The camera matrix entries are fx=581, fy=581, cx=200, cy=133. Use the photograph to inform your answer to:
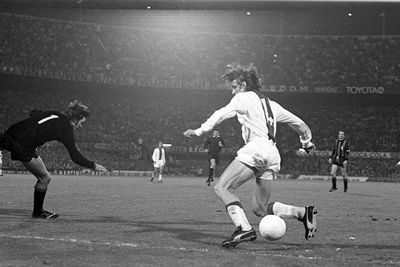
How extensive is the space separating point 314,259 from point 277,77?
41.2 m

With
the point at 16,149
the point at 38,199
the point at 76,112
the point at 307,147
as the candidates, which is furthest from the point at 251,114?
the point at 38,199

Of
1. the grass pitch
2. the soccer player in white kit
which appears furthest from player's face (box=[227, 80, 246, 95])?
the grass pitch

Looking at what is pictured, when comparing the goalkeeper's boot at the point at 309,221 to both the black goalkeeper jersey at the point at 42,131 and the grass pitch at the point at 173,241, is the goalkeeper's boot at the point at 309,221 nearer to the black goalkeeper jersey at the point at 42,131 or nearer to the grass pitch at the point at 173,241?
the grass pitch at the point at 173,241

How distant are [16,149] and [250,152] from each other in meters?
3.91

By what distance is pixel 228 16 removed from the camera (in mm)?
48281

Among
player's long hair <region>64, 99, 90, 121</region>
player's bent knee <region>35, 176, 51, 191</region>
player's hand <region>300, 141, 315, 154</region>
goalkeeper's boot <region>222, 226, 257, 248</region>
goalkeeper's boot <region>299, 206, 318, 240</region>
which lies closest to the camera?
goalkeeper's boot <region>222, 226, 257, 248</region>

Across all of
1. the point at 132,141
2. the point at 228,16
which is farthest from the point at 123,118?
the point at 228,16

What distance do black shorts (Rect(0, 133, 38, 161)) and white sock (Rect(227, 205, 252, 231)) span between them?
12.0 feet

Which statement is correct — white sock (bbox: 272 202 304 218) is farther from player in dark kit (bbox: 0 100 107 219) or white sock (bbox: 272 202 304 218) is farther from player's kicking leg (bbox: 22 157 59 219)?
player's kicking leg (bbox: 22 157 59 219)

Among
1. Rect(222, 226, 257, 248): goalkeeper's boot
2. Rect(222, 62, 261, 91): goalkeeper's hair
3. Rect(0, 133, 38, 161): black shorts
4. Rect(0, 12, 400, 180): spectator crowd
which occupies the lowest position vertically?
Rect(222, 226, 257, 248): goalkeeper's boot

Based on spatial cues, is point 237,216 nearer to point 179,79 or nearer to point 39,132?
point 39,132

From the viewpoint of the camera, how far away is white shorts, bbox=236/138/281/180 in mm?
6805

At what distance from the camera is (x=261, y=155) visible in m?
6.79

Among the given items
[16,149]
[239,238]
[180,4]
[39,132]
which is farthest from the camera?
[180,4]
